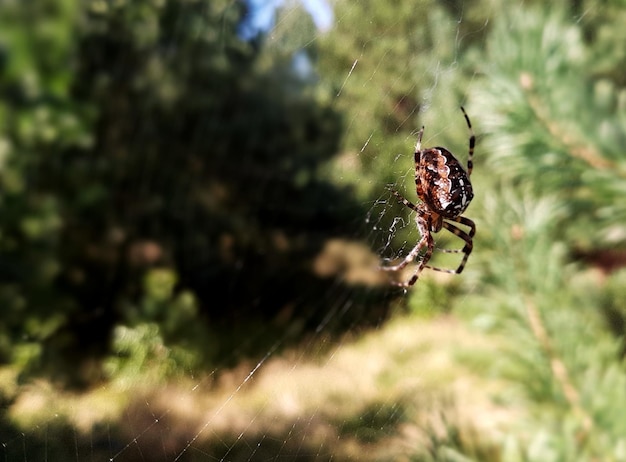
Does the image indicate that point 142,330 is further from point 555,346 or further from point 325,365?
point 555,346

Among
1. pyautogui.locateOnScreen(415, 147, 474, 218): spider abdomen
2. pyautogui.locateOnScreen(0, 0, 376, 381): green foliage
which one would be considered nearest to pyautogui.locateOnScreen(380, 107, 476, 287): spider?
pyautogui.locateOnScreen(415, 147, 474, 218): spider abdomen

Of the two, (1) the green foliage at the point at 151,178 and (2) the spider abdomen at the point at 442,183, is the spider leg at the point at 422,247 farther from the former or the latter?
(1) the green foliage at the point at 151,178

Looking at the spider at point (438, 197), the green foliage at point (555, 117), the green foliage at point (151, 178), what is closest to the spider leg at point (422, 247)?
the spider at point (438, 197)

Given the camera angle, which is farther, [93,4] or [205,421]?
[93,4]

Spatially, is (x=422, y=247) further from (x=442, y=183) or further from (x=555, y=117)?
(x=555, y=117)

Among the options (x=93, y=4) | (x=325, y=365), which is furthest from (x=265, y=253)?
(x=93, y=4)

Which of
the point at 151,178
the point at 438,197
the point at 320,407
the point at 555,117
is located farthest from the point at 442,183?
the point at 151,178

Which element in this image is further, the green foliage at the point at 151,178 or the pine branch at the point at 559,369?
the green foliage at the point at 151,178
